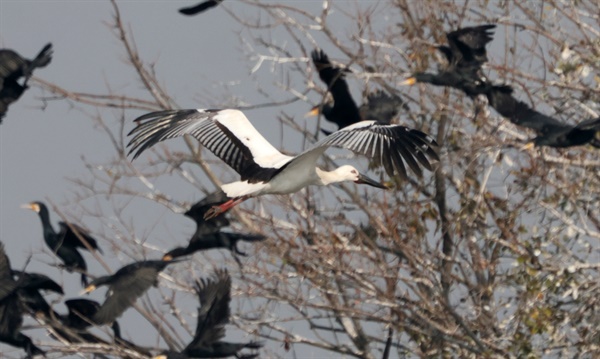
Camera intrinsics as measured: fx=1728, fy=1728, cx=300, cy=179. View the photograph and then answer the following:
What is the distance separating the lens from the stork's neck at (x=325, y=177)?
433 inches

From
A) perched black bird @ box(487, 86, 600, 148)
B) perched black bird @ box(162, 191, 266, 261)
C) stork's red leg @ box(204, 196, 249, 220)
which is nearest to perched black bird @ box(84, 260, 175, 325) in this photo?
perched black bird @ box(162, 191, 266, 261)

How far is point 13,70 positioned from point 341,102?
97.7 inches

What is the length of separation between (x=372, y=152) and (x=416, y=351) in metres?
2.46

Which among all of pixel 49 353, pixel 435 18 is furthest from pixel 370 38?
pixel 49 353

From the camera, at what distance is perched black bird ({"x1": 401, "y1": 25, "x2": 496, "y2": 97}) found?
1183 centimetres

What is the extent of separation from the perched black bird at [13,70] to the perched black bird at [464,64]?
2.84 metres

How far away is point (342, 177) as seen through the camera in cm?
1128

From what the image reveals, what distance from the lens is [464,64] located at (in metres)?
11.9

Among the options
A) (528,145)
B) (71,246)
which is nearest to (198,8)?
(71,246)

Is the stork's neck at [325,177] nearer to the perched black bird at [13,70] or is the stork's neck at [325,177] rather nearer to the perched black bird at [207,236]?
the perched black bird at [207,236]

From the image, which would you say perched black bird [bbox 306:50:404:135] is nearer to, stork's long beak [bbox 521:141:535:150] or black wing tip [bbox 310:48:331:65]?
black wing tip [bbox 310:48:331:65]

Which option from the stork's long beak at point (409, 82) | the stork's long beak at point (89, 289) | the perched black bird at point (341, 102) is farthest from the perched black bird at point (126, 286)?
the stork's long beak at point (409, 82)

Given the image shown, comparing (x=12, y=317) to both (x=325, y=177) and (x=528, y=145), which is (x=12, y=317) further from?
(x=528, y=145)

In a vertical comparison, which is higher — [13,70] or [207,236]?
[13,70]
